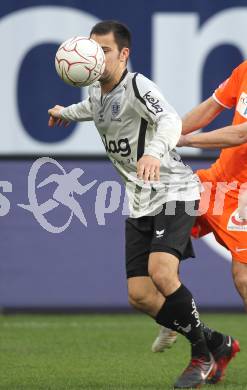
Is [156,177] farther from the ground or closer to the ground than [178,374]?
farther from the ground

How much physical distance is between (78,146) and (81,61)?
5.77 metres

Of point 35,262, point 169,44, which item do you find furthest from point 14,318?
point 169,44

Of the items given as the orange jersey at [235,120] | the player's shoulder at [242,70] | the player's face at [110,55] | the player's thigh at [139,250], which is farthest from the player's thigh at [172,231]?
the player's shoulder at [242,70]

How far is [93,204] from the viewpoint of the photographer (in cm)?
1142

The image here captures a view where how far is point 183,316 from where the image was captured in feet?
21.8

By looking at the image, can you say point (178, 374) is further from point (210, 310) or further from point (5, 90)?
point (5, 90)

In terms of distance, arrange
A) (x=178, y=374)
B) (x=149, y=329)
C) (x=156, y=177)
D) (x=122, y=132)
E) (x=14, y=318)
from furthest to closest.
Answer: (x=14, y=318) < (x=149, y=329) < (x=178, y=374) < (x=122, y=132) < (x=156, y=177)

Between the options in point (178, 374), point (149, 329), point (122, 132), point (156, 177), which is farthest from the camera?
point (149, 329)

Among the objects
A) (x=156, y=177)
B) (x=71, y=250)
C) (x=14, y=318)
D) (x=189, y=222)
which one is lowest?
(x=14, y=318)

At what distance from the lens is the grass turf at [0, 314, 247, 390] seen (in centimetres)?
691

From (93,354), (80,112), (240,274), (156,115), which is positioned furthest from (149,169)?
(93,354)

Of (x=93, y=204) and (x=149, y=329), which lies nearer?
(x=149, y=329)

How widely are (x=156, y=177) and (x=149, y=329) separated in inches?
189

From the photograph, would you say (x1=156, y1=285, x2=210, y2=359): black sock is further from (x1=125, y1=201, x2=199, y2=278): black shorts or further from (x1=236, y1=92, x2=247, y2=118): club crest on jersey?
(x1=236, y1=92, x2=247, y2=118): club crest on jersey
